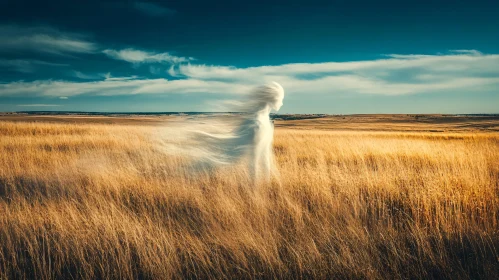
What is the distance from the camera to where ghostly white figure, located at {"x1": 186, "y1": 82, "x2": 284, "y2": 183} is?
4.85 m

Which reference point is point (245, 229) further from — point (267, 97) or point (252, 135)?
point (267, 97)

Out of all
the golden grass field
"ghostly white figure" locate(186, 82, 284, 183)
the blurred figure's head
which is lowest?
the golden grass field

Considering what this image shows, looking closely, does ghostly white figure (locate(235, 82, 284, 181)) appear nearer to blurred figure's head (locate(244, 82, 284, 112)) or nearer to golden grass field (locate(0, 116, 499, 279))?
blurred figure's head (locate(244, 82, 284, 112))

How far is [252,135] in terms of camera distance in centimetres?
493

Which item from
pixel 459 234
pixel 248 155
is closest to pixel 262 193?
pixel 248 155

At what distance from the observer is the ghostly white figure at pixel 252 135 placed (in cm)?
485

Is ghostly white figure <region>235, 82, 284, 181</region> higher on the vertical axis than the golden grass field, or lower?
higher

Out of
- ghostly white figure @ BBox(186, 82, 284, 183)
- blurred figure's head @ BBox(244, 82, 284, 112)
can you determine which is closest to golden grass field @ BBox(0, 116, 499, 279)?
ghostly white figure @ BBox(186, 82, 284, 183)

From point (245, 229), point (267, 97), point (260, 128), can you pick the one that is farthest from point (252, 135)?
point (245, 229)

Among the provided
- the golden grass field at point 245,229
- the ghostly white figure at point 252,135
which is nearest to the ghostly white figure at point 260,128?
the ghostly white figure at point 252,135

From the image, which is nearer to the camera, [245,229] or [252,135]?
[245,229]

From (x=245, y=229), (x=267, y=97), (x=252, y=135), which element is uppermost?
(x=267, y=97)

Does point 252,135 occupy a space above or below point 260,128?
below

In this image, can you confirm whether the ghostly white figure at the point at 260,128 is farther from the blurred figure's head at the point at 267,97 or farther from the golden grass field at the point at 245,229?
the golden grass field at the point at 245,229
